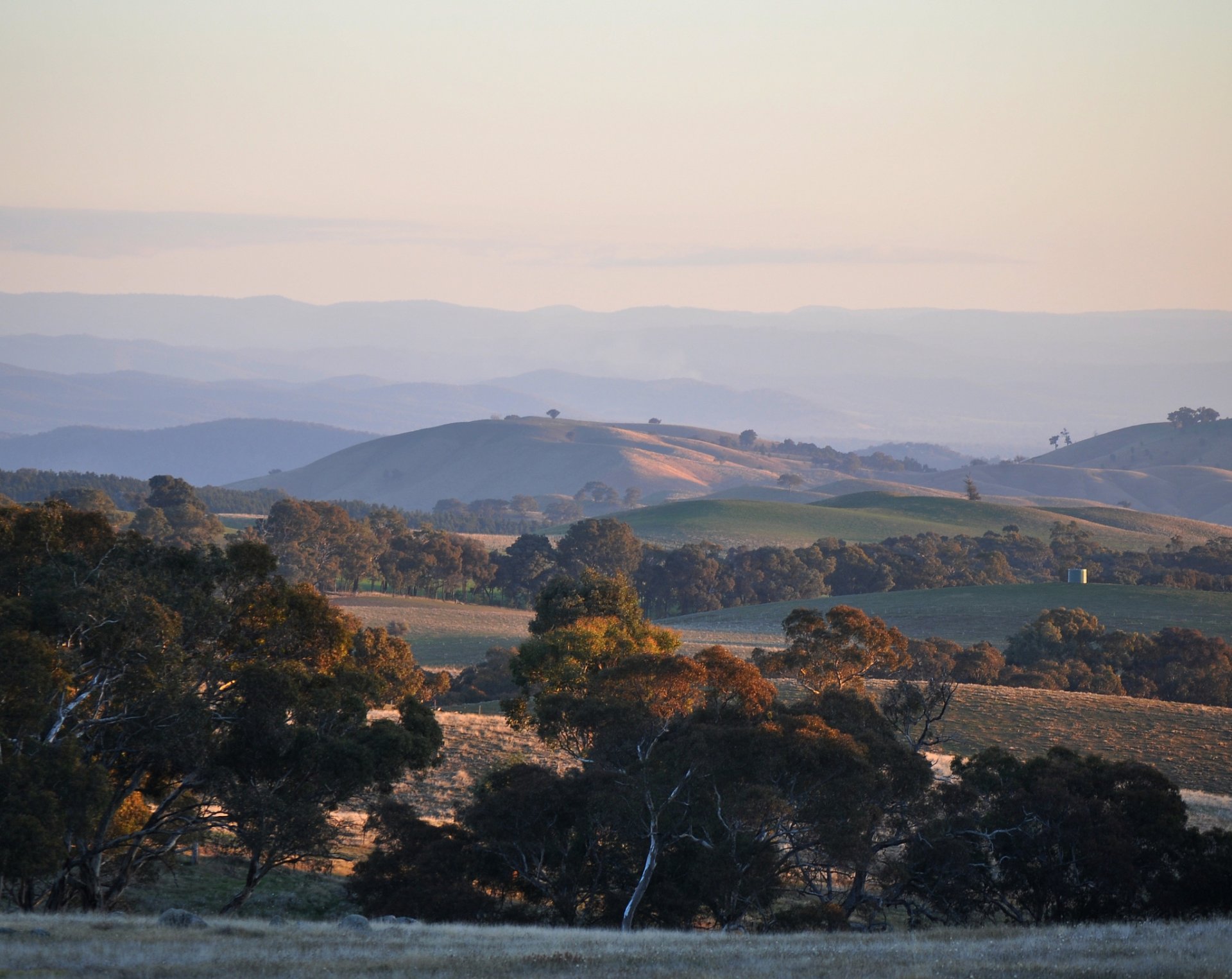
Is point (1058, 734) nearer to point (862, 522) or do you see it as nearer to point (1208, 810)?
point (1208, 810)

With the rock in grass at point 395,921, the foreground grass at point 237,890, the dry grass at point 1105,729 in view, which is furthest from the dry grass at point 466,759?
the dry grass at point 1105,729

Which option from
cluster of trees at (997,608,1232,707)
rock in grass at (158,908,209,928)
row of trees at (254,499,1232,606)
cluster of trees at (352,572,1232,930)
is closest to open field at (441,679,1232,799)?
cluster of trees at (997,608,1232,707)

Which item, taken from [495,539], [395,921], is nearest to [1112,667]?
[395,921]

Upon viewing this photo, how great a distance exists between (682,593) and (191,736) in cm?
8753

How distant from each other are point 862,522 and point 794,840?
464ft

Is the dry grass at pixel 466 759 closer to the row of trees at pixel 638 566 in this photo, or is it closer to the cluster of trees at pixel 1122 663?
the cluster of trees at pixel 1122 663

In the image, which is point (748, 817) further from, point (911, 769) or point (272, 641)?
point (272, 641)

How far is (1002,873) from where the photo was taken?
2364 centimetres

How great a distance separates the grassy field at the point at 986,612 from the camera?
8044 cm

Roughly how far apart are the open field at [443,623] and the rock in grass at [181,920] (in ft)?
178

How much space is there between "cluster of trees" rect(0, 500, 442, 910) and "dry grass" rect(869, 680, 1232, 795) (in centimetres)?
2891

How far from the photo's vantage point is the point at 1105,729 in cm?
4700

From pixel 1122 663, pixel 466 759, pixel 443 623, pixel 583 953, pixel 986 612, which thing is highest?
pixel 583 953

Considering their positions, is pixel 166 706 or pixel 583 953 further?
pixel 166 706
